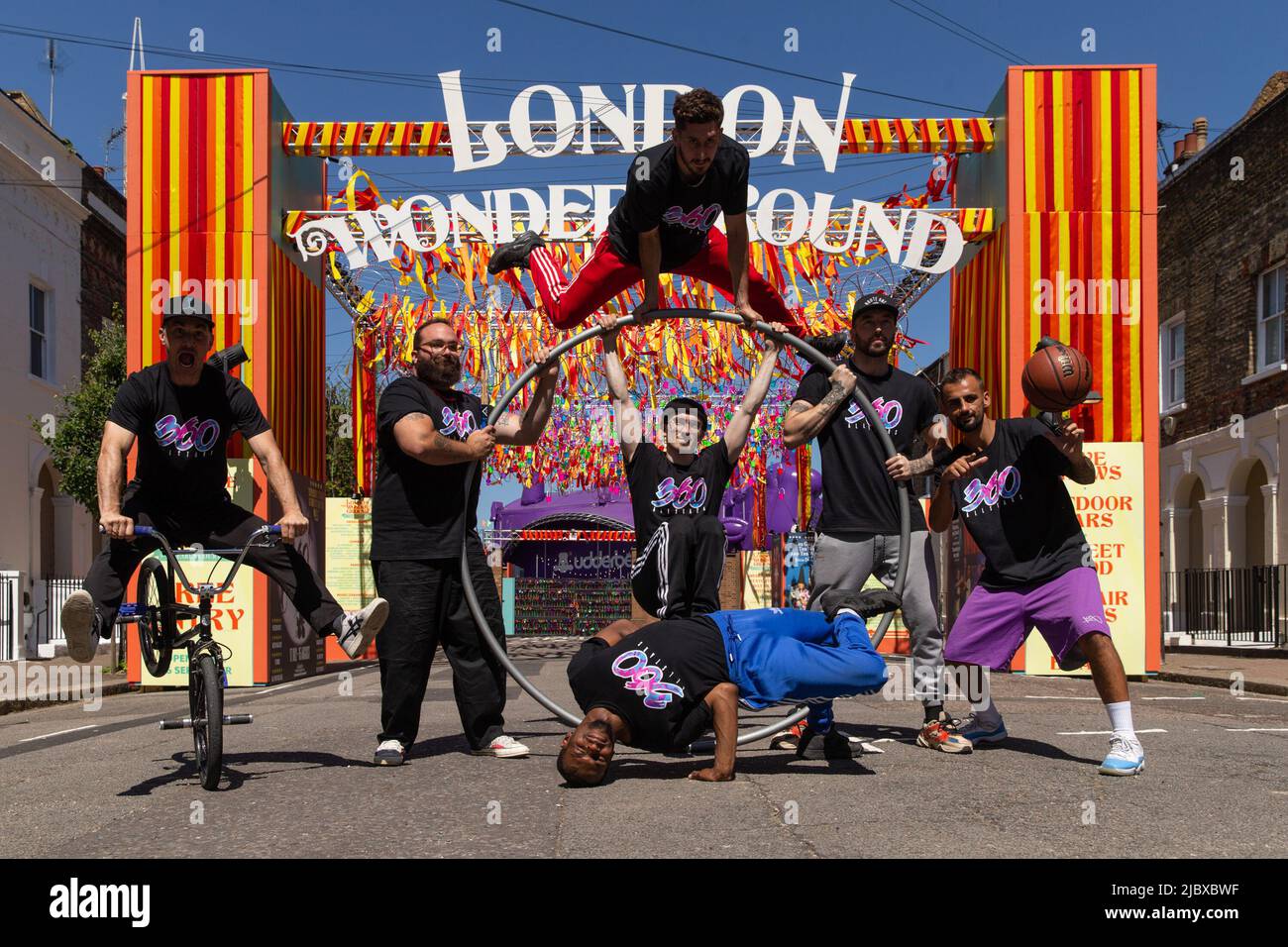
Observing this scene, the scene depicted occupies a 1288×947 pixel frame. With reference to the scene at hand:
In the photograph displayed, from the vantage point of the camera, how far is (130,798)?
15.2 ft

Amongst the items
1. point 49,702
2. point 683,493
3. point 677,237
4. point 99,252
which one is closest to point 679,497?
point 683,493

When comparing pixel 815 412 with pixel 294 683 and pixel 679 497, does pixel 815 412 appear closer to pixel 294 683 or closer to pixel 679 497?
pixel 679 497

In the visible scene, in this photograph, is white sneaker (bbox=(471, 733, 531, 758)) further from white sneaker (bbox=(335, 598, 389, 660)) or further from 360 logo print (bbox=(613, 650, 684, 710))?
360 logo print (bbox=(613, 650, 684, 710))

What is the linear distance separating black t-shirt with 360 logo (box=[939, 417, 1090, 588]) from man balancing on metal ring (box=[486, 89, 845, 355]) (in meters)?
0.93

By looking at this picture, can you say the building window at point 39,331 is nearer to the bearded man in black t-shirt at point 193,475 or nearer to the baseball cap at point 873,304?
the bearded man in black t-shirt at point 193,475

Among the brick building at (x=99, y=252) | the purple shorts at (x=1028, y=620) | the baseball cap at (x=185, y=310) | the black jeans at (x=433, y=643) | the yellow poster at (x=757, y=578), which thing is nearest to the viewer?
the baseball cap at (x=185, y=310)

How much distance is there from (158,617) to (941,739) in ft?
11.8

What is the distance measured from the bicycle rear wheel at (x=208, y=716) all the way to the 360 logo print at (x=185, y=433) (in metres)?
0.93

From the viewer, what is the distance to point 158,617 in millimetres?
5109

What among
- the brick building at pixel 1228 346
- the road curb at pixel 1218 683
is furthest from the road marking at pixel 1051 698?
the brick building at pixel 1228 346

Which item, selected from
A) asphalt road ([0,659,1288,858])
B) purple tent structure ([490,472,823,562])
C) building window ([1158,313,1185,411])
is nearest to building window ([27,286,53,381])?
purple tent structure ([490,472,823,562])

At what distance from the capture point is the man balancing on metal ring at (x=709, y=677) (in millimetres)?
4703

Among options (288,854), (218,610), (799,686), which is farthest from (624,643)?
(218,610)

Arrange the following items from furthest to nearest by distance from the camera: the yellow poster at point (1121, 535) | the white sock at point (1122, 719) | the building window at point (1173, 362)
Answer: the building window at point (1173, 362) → the yellow poster at point (1121, 535) → the white sock at point (1122, 719)
